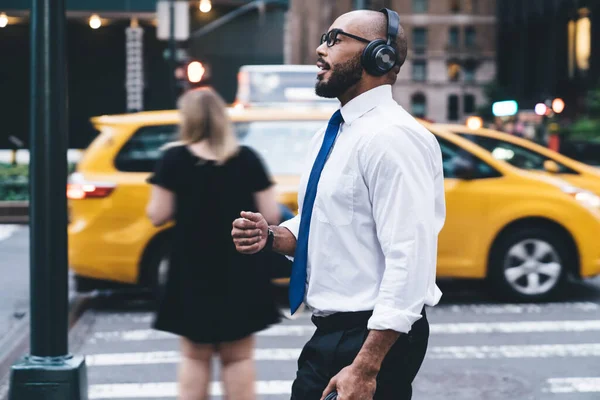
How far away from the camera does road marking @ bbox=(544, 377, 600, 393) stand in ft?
19.5

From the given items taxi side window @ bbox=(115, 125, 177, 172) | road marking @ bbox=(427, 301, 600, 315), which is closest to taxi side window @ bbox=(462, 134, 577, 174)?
road marking @ bbox=(427, 301, 600, 315)

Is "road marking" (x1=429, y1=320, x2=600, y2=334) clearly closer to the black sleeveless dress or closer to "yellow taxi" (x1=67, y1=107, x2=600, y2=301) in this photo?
"yellow taxi" (x1=67, y1=107, x2=600, y2=301)

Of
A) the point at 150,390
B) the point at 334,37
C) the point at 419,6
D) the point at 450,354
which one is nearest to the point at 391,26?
the point at 334,37

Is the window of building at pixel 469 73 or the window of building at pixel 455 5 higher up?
the window of building at pixel 455 5

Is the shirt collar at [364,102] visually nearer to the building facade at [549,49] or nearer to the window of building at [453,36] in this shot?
the building facade at [549,49]

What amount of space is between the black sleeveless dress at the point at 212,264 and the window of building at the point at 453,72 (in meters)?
98.1

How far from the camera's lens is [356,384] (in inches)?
97.9

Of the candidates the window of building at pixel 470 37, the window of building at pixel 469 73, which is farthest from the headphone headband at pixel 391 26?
the window of building at pixel 469 73

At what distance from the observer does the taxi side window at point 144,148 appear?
27.6 ft

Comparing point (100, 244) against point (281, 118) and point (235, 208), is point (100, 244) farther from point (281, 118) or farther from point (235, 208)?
point (235, 208)

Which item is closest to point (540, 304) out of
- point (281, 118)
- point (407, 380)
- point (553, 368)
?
point (553, 368)

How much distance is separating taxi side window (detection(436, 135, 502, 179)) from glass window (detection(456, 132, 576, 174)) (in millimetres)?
274

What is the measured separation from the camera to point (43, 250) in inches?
194

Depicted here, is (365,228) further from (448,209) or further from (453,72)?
(453,72)
